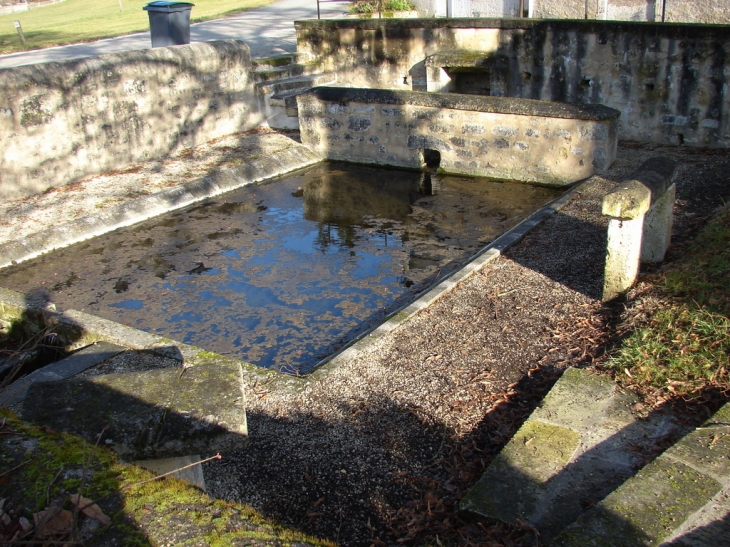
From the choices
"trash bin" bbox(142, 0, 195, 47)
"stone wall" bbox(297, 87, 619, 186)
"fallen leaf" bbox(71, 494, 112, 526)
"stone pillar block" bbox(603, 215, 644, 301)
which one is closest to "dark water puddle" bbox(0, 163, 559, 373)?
"stone wall" bbox(297, 87, 619, 186)

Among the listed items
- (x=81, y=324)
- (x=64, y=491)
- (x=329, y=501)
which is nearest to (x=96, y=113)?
(x=81, y=324)

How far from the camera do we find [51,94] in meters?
9.57

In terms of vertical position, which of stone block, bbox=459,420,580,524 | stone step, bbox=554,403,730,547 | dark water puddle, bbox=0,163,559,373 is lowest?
dark water puddle, bbox=0,163,559,373

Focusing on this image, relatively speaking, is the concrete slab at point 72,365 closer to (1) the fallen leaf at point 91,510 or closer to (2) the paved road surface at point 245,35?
(1) the fallen leaf at point 91,510

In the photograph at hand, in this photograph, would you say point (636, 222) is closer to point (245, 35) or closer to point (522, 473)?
point (522, 473)

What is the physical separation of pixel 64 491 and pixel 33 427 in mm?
415

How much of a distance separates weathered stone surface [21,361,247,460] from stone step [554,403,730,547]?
152 centimetres

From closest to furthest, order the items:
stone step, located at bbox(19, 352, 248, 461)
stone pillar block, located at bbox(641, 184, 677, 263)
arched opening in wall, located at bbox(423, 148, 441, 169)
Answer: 1. stone step, located at bbox(19, 352, 248, 461)
2. stone pillar block, located at bbox(641, 184, 677, 263)
3. arched opening in wall, located at bbox(423, 148, 441, 169)

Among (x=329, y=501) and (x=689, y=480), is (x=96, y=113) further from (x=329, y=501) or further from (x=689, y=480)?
(x=689, y=480)

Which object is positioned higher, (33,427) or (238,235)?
(33,427)

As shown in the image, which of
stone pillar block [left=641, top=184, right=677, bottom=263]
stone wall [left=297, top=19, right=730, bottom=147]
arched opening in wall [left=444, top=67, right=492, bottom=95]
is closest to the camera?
stone pillar block [left=641, top=184, right=677, bottom=263]

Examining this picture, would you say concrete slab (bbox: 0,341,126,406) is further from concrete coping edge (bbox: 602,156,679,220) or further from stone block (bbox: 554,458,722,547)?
concrete coping edge (bbox: 602,156,679,220)

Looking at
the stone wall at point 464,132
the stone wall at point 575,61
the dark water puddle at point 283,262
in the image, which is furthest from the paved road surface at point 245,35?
the dark water puddle at point 283,262

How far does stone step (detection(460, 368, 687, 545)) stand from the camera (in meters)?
3.38
